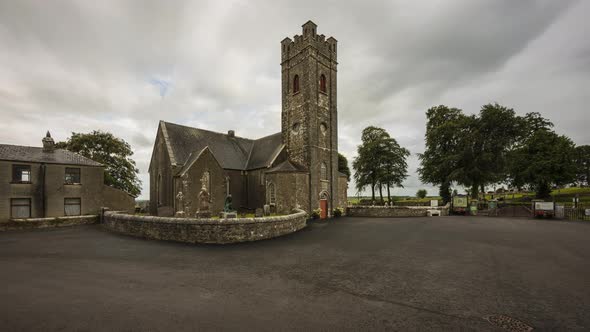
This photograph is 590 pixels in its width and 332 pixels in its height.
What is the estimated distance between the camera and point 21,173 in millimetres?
21547

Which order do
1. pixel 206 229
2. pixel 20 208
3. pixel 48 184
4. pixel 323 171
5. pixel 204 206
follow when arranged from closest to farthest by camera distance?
pixel 206 229 < pixel 204 206 < pixel 20 208 < pixel 48 184 < pixel 323 171

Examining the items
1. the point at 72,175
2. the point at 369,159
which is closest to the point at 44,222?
the point at 72,175

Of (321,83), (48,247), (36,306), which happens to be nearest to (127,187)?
(48,247)

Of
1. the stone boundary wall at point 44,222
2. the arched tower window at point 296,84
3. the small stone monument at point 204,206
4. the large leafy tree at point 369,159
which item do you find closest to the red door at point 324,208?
the arched tower window at point 296,84

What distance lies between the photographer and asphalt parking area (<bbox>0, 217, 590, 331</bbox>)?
5.12m

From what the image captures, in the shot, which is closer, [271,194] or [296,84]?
[271,194]

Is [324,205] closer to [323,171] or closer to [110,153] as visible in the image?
[323,171]

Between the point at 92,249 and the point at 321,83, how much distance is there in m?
24.0

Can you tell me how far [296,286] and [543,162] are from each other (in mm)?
43291

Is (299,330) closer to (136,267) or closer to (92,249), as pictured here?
(136,267)

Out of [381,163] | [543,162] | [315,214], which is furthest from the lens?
[381,163]

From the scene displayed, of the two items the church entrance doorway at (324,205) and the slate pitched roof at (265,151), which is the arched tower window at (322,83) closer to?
the slate pitched roof at (265,151)

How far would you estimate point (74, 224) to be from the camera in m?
21.1

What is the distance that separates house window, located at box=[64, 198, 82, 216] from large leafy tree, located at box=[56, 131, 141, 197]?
31.1ft
